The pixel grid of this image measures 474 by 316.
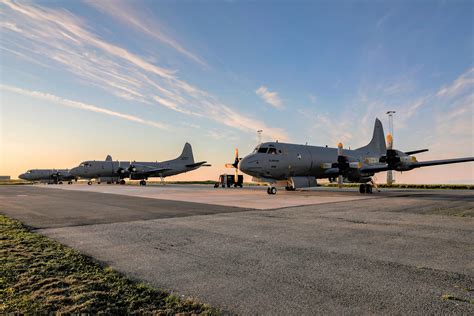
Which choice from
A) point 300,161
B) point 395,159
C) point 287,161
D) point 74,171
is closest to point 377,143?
point 395,159

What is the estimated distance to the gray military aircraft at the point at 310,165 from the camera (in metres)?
25.2

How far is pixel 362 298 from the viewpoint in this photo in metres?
4.03

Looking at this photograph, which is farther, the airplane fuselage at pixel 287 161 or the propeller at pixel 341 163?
the propeller at pixel 341 163

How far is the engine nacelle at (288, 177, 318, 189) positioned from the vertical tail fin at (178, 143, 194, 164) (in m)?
48.1

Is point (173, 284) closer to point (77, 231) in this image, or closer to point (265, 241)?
point (265, 241)

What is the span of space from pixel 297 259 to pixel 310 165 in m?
22.7

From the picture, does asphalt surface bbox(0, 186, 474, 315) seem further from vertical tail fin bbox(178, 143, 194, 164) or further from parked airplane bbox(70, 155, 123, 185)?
vertical tail fin bbox(178, 143, 194, 164)

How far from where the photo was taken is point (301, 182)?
27.0 metres

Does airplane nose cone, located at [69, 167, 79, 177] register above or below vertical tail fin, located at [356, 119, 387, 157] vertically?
below

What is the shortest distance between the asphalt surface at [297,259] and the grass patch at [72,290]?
341mm

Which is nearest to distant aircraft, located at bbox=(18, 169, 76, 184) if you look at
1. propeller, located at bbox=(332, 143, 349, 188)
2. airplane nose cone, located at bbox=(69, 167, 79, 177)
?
airplane nose cone, located at bbox=(69, 167, 79, 177)

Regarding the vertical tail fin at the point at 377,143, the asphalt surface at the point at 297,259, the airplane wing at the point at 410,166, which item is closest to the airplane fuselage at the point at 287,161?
the airplane wing at the point at 410,166

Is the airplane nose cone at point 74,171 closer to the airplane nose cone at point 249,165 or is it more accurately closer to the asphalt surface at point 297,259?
the airplane nose cone at point 249,165

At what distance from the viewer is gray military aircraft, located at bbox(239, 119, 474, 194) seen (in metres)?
25.2
